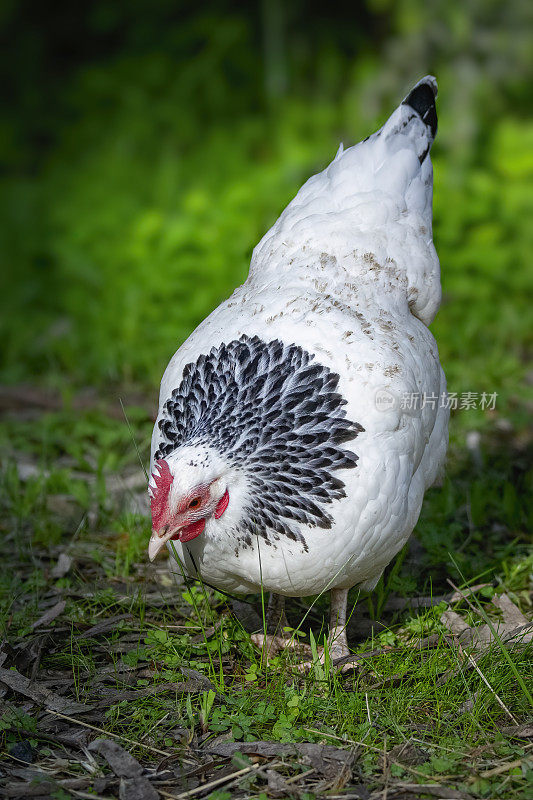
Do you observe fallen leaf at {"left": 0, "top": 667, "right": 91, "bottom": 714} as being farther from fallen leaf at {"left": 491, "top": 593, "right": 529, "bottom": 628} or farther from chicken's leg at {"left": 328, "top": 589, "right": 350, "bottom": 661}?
fallen leaf at {"left": 491, "top": 593, "right": 529, "bottom": 628}

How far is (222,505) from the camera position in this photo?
2504 millimetres

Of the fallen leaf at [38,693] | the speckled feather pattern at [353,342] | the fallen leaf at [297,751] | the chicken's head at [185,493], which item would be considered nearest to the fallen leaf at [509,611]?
the speckled feather pattern at [353,342]

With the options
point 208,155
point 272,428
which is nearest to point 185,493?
point 272,428

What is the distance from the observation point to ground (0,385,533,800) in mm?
2297

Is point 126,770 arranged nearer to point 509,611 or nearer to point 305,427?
point 305,427

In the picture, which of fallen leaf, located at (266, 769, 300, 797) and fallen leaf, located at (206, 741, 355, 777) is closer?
fallen leaf, located at (266, 769, 300, 797)

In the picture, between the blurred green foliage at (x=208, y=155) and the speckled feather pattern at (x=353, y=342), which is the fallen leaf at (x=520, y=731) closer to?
the speckled feather pattern at (x=353, y=342)

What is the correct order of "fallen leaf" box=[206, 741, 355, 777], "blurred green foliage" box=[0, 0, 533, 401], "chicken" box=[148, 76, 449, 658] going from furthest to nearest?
"blurred green foliage" box=[0, 0, 533, 401]
"chicken" box=[148, 76, 449, 658]
"fallen leaf" box=[206, 741, 355, 777]

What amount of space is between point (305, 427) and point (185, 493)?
42cm

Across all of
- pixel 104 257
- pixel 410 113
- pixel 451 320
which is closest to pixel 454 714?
pixel 410 113

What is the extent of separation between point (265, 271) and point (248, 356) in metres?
0.60

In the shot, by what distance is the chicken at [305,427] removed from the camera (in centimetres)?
246

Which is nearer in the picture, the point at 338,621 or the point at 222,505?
the point at 222,505

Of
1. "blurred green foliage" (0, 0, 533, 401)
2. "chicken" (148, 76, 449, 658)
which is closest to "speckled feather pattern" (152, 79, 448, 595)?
"chicken" (148, 76, 449, 658)
